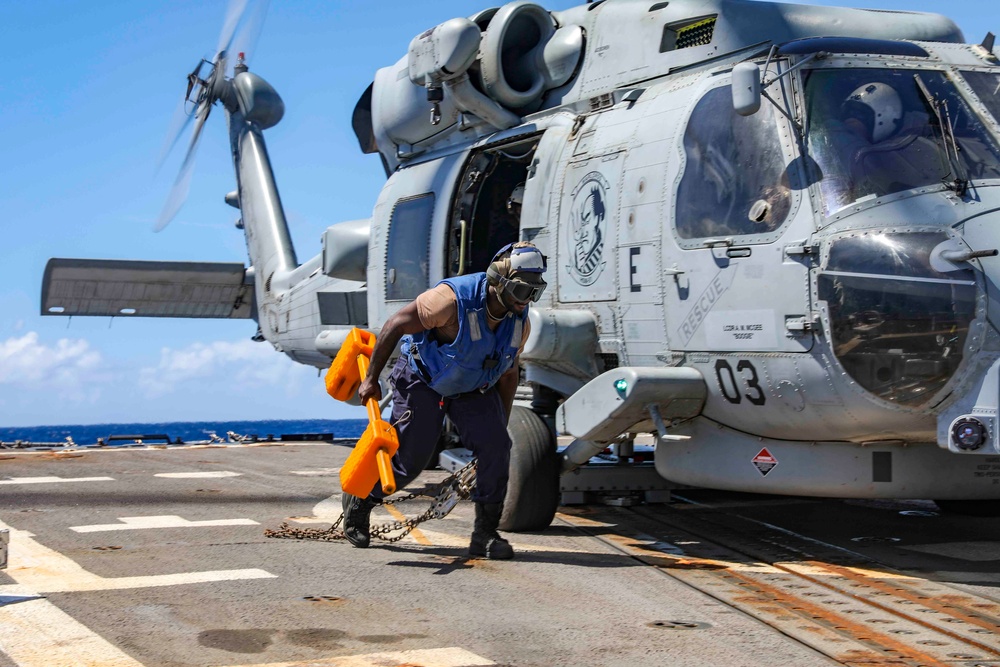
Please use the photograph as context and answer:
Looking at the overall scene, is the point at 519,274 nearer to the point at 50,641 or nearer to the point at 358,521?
the point at 358,521

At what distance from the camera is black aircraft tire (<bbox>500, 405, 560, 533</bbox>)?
661cm

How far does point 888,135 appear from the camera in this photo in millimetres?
5656

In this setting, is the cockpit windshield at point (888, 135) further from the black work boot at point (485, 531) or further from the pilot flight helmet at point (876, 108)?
the black work boot at point (485, 531)

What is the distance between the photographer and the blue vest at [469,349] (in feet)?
18.7

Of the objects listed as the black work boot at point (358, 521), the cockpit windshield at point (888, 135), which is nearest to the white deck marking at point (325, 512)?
the black work boot at point (358, 521)

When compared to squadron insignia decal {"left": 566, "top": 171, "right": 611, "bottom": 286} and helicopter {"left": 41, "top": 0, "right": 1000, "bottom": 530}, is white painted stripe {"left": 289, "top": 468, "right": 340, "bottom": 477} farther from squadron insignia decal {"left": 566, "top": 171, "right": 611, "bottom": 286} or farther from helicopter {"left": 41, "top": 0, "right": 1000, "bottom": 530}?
squadron insignia decal {"left": 566, "top": 171, "right": 611, "bottom": 286}

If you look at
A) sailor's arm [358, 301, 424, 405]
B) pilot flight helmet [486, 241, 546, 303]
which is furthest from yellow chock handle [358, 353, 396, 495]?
pilot flight helmet [486, 241, 546, 303]

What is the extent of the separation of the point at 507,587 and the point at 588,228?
2.63 m

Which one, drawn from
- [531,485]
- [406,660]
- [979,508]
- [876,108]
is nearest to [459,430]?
[531,485]

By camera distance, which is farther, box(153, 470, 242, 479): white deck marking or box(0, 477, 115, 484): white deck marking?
box(153, 470, 242, 479): white deck marking

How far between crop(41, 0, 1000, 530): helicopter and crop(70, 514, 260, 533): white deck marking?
1.64 meters

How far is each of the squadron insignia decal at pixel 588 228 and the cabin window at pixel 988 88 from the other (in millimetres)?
2019

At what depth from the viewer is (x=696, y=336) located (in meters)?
6.16

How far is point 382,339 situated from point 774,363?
193 centimetres
